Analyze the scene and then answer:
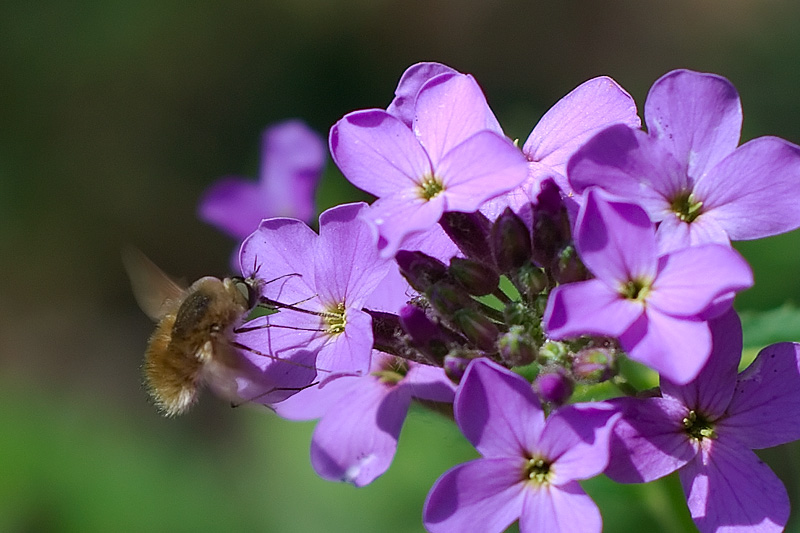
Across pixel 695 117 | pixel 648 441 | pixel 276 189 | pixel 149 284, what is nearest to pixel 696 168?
pixel 695 117

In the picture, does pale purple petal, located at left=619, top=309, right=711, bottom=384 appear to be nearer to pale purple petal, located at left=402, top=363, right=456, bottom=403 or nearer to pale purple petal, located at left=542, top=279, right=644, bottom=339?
pale purple petal, located at left=542, top=279, right=644, bottom=339

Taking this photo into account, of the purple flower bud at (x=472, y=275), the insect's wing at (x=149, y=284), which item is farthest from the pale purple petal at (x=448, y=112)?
the insect's wing at (x=149, y=284)

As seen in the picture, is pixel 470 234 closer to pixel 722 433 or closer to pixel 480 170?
pixel 480 170

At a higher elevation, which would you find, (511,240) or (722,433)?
(511,240)

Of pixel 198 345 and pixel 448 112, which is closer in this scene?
pixel 448 112

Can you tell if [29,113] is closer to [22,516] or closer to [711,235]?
[22,516]

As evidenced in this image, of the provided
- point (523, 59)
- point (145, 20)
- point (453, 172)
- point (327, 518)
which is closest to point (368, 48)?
point (523, 59)

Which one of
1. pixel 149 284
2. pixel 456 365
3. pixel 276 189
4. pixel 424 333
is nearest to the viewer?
pixel 456 365
